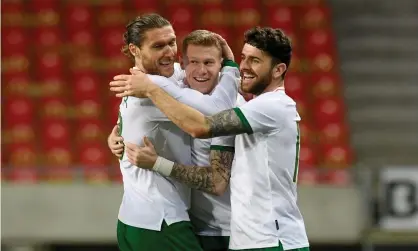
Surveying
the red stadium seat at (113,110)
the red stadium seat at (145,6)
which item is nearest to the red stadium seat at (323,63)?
the red stadium seat at (145,6)

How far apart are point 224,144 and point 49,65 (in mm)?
6810

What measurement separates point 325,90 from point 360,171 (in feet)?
7.14

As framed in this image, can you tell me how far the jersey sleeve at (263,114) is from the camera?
375 cm

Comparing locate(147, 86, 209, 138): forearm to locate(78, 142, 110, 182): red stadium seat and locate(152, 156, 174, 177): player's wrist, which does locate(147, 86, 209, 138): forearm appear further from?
locate(78, 142, 110, 182): red stadium seat

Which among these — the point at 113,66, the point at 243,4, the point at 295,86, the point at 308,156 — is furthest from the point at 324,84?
the point at 113,66

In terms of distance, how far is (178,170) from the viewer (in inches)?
150

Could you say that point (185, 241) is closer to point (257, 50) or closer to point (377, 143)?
point (257, 50)

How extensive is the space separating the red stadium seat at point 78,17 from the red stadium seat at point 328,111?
9.87ft

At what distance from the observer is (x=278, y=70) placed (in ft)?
12.7

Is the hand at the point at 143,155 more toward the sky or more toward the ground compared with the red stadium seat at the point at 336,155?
more toward the sky

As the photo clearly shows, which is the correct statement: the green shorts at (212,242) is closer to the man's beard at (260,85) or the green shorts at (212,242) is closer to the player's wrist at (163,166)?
the player's wrist at (163,166)

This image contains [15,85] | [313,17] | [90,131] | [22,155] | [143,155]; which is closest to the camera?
[143,155]

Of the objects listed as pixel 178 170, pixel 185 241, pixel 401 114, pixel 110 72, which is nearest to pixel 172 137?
pixel 178 170

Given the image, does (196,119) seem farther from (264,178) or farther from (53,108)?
(53,108)
